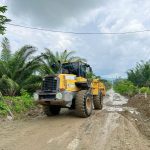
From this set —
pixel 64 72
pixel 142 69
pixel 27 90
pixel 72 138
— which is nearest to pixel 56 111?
pixel 64 72

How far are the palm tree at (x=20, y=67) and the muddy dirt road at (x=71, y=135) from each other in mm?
6430

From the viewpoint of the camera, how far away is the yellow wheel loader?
14.4 meters

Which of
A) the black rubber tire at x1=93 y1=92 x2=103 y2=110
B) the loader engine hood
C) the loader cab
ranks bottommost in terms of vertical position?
the black rubber tire at x1=93 y1=92 x2=103 y2=110

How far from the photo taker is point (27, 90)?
20.8 metres

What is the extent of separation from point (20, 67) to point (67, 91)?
270 inches

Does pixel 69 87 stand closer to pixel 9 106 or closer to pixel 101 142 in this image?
pixel 9 106

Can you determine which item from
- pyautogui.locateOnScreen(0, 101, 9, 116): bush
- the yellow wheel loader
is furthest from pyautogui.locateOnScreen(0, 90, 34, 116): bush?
the yellow wheel loader

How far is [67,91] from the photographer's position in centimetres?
1455

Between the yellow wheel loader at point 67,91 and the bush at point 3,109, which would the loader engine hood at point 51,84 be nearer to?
the yellow wheel loader at point 67,91

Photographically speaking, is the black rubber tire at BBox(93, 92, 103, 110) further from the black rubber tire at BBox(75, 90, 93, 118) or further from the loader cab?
the black rubber tire at BBox(75, 90, 93, 118)

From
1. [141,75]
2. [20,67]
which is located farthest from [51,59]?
[141,75]

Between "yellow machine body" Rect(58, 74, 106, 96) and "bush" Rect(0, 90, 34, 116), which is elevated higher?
"yellow machine body" Rect(58, 74, 106, 96)

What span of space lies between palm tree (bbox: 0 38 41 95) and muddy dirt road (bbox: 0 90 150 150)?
6.43 meters

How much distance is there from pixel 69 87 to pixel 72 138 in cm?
512
